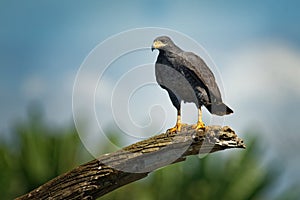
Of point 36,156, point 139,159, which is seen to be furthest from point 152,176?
point 139,159

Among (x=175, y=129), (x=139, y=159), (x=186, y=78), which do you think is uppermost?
(x=186, y=78)

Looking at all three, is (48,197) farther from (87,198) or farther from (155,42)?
(155,42)

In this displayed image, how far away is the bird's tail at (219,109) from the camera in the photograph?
5.03 m

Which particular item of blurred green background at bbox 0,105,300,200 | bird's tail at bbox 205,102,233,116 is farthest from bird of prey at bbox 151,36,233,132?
blurred green background at bbox 0,105,300,200

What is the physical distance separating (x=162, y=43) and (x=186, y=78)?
0.33 meters

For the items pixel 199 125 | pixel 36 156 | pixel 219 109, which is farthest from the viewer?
pixel 36 156

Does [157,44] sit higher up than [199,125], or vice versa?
[157,44]

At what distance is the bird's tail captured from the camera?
16.5 feet

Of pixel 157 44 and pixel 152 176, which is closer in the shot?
pixel 157 44

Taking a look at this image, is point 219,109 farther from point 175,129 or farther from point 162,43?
point 162,43

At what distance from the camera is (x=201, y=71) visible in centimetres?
508

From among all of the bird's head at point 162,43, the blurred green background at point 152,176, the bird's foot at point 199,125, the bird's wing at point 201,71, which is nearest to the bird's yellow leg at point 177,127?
the bird's foot at point 199,125

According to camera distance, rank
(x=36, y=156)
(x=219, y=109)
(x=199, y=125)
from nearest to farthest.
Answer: (x=199, y=125) → (x=219, y=109) → (x=36, y=156)

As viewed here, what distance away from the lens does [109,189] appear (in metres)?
5.30
